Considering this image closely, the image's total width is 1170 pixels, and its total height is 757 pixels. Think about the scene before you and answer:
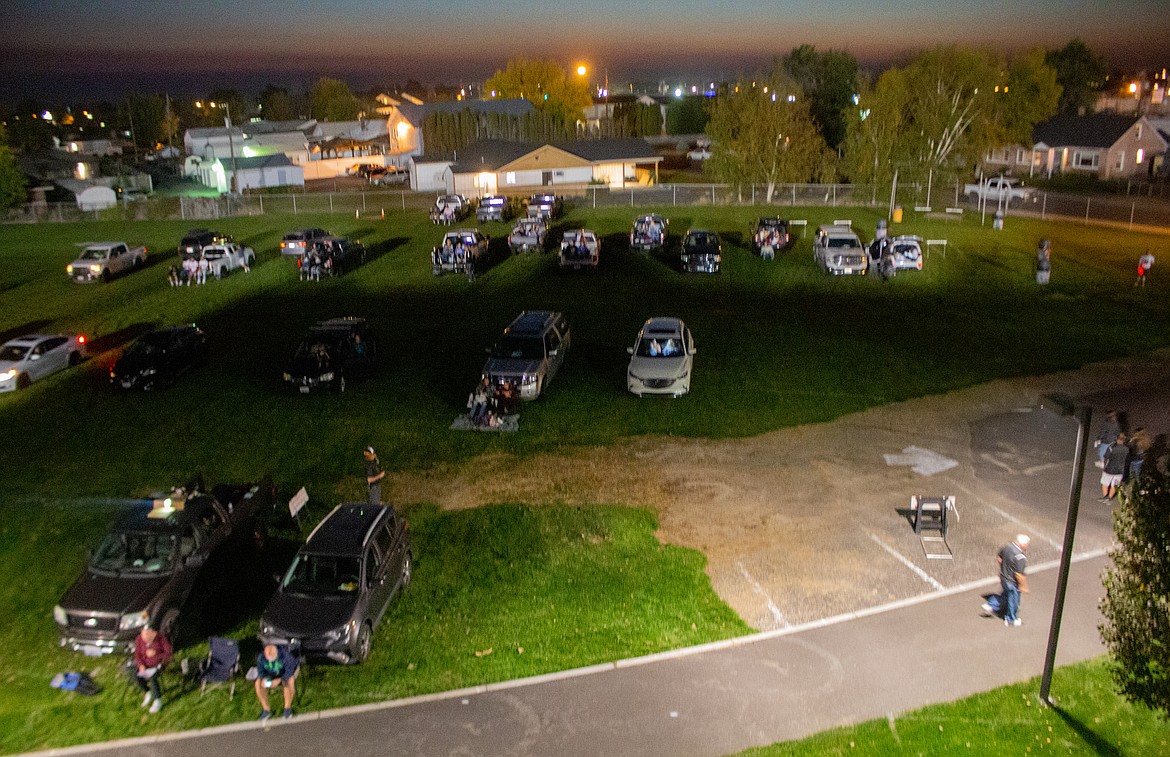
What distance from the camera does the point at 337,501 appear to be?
A: 58.2 ft

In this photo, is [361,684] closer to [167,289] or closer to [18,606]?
[18,606]

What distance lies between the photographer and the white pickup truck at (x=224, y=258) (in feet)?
128

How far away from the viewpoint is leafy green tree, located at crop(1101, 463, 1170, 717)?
8812 mm

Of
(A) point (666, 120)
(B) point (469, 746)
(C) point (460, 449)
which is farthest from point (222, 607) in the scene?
(A) point (666, 120)

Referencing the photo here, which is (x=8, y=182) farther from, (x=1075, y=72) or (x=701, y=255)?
(x=1075, y=72)

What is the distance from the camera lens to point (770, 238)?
41.0 metres

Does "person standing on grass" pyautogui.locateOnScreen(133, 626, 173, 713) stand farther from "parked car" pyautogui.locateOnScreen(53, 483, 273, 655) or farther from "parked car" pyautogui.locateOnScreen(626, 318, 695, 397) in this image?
"parked car" pyautogui.locateOnScreen(626, 318, 695, 397)

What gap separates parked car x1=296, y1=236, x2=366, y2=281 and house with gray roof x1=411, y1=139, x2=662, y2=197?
26.1 meters

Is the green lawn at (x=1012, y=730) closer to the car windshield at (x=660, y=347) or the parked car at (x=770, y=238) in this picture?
the car windshield at (x=660, y=347)

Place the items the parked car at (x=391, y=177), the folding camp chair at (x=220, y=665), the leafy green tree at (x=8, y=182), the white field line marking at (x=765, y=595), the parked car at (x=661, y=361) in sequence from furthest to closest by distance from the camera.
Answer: the parked car at (x=391, y=177) → the leafy green tree at (x=8, y=182) → the parked car at (x=661, y=361) → the white field line marking at (x=765, y=595) → the folding camp chair at (x=220, y=665)

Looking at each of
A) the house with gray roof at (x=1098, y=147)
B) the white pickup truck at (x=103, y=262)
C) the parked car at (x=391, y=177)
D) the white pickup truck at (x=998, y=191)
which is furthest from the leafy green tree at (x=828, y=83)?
the white pickup truck at (x=103, y=262)

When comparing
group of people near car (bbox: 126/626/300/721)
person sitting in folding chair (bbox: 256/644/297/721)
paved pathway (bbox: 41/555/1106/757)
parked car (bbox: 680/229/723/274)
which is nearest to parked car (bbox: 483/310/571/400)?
paved pathway (bbox: 41/555/1106/757)

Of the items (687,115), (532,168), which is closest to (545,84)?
(687,115)

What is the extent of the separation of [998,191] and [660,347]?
45053mm
